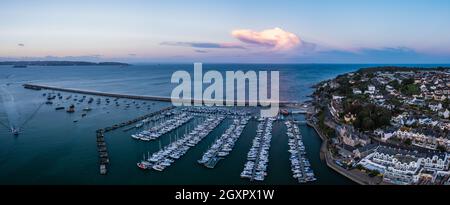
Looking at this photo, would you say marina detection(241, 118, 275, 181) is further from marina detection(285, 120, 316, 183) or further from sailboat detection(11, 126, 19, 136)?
sailboat detection(11, 126, 19, 136)

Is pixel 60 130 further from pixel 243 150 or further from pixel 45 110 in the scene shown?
pixel 243 150

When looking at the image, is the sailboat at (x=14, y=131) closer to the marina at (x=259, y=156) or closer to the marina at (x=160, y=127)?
the marina at (x=160, y=127)

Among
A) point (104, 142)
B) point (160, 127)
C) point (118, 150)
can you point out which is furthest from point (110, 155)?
point (160, 127)

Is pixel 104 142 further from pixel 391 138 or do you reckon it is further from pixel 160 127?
pixel 391 138
